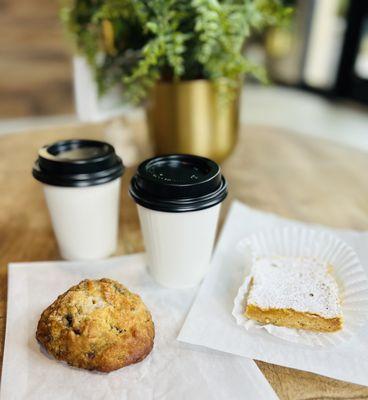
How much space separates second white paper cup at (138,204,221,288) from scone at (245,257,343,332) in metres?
0.10

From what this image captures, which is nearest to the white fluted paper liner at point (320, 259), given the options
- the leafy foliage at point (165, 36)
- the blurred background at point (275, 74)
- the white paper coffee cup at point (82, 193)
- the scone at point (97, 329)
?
the scone at point (97, 329)

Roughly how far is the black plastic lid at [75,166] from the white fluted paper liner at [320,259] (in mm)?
301

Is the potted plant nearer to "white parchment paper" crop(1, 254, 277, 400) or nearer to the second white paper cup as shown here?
the second white paper cup

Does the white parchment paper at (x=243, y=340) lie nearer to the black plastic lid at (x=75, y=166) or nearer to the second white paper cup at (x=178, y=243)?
the second white paper cup at (x=178, y=243)

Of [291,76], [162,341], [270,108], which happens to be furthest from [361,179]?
[291,76]

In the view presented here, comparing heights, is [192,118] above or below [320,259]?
A: above

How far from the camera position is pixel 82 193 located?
0.72 metres

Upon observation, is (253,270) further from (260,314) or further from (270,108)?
(270,108)

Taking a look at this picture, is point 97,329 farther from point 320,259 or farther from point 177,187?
point 320,259

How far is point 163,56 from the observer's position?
0.93 meters

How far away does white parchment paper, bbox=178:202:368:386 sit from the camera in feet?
1.77

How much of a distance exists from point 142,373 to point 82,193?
13.3 inches

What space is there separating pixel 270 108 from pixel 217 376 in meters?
4.02

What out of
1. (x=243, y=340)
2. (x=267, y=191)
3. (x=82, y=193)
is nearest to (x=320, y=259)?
(x=243, y=340)
